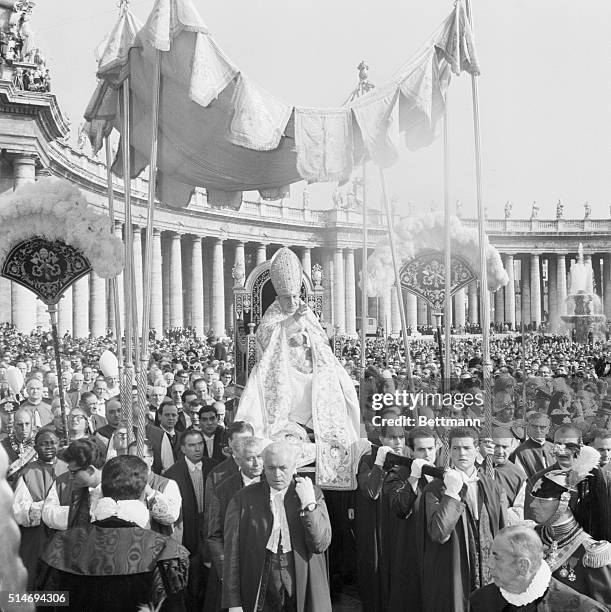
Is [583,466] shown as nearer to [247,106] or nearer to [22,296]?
[247,106]

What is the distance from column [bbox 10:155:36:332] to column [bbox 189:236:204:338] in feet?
97.2

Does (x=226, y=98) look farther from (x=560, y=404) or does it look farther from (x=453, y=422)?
(x=560, y=404)

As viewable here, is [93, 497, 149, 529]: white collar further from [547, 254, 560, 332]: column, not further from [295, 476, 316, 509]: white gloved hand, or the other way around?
[547, 254, 560, 332]: column

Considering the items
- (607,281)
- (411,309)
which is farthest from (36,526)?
(607,281)

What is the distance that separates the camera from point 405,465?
661 centimetres

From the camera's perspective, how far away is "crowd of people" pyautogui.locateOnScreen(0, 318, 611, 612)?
4.81m

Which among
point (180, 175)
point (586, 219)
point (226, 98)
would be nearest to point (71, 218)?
point (180, 175)

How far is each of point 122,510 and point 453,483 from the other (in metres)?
Result: 2.51

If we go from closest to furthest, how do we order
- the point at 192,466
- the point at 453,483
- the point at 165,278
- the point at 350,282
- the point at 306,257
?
the point at 453,483 < the point at 192,466 < the point at 165,278 < the point at 350,282 < the point at 306,257

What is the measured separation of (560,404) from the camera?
12938mm

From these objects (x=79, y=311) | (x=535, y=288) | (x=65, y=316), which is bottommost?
(x=65, y=316)

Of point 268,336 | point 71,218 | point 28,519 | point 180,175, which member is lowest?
point 28,519

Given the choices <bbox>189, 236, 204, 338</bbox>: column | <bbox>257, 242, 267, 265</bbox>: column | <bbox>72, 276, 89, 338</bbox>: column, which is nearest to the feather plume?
<bbox>72, 276, 89, 338</bbox>: column

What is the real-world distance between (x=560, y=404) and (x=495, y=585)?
928cm
